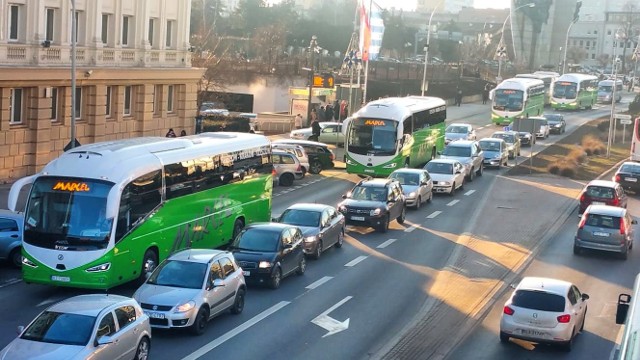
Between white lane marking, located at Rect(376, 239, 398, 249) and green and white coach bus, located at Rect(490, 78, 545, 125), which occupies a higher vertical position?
green and white coach bus, located at Rect(490, 78, 545, 125)

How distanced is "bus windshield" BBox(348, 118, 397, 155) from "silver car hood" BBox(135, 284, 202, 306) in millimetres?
24037

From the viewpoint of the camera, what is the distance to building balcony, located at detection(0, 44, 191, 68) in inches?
1564

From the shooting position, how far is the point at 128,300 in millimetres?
17688

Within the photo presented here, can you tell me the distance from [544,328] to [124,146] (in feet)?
35.9

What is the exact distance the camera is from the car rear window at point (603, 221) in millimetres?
30844

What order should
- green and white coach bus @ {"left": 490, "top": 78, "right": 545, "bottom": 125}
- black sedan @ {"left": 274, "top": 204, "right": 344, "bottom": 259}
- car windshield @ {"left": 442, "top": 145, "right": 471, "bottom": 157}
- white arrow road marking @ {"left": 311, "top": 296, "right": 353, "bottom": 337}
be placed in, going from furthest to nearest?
green and white coach bus @ {"left": 490, "top": 78, "right": 545, "bottom": 125} < car windshield @ {"left": 442, "top": 145, "right": 471, "bottom": 157} < black sedan @ {"left": 274, "top": 204, "right": 344, "bottom": 259} < white arrow road marking @ {"left": 311, "top": 296, "right": 353, "bottom": 337}

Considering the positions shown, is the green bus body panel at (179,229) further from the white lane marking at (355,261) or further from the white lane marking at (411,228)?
the white lane marking at (411,228)

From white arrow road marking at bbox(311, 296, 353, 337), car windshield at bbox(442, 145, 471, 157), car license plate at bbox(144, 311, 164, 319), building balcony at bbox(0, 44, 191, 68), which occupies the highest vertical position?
building balcony at bbox(0, 44, 191, 68)

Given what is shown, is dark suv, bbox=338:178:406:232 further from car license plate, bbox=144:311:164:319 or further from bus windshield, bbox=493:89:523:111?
bus windshield, bbox=493:89:523:111

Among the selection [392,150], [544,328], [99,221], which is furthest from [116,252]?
[392,150]

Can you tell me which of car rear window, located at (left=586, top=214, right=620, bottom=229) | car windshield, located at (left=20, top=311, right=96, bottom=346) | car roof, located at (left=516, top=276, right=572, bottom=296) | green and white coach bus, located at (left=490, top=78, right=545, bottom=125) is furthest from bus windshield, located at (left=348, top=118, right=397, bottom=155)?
green and white coach bus, located at (left=490, top=78, right=545, bottom=125)

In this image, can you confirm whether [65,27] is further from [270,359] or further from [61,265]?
[270,359]

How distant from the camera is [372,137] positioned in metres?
43.9

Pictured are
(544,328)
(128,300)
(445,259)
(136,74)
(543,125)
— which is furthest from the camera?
(543,125)
